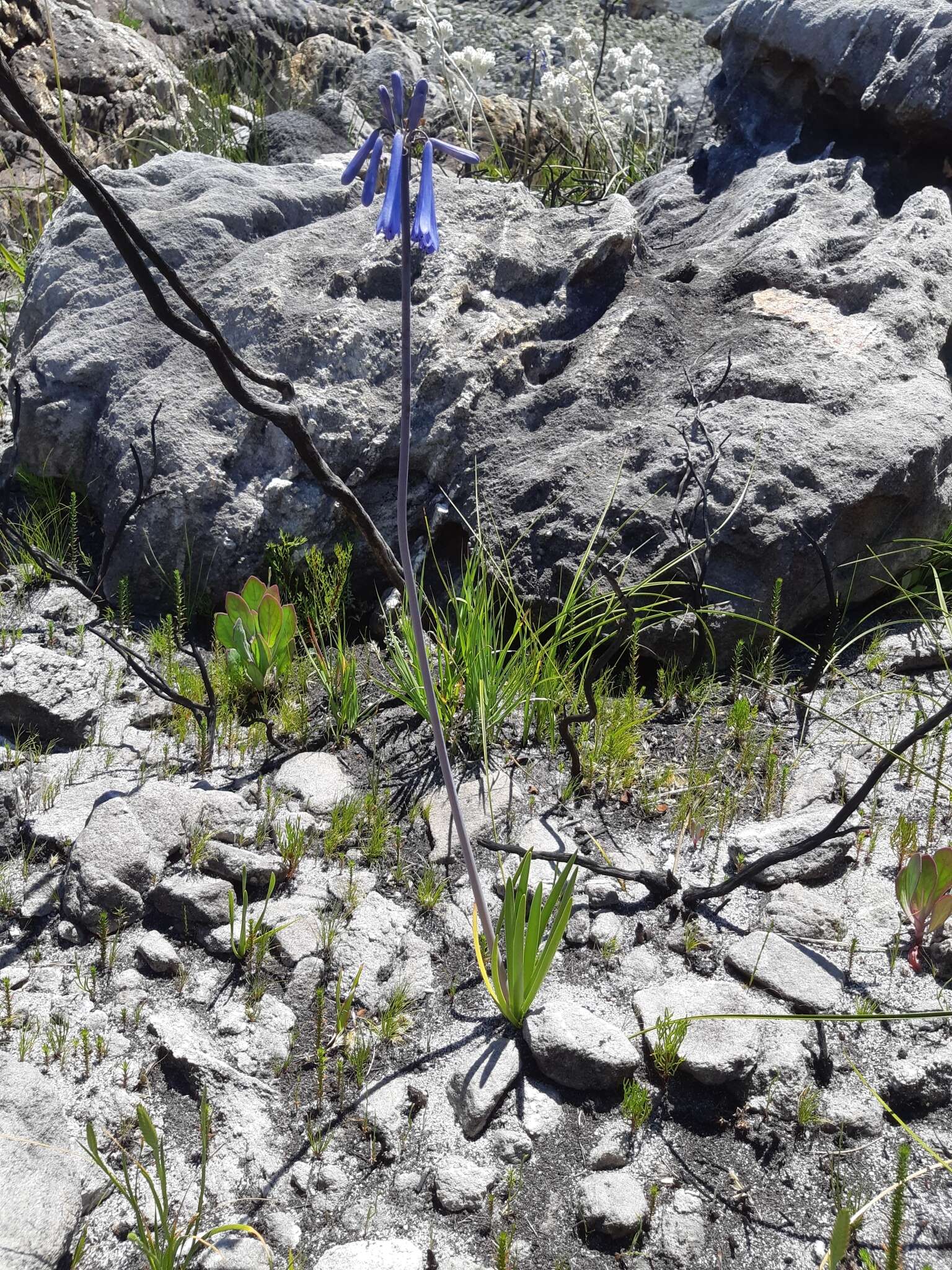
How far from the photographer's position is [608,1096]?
6.80 ft

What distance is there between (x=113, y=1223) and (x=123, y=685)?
176 centimetres

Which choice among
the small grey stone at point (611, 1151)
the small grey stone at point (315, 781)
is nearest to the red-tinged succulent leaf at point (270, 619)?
the small grey stone at point (315, 781)

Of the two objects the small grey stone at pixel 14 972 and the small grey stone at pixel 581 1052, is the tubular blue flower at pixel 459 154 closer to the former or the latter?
the small grey stone at pixel 581 1052

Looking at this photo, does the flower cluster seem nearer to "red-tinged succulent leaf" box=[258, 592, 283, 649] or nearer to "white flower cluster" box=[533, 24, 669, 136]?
"red-tinged succulent leaf" box=[258, 592, 283, 649]

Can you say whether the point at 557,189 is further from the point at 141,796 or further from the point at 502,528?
the point at 141,796

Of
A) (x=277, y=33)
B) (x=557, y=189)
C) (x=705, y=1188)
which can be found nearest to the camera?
(x=705, y=1188)

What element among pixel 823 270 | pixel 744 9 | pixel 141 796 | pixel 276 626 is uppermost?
pixel 744 9

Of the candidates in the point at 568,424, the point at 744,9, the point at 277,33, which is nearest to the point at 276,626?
the point at 568,424

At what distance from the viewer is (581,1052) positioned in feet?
6.68

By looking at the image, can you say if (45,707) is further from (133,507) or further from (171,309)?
(171,309)

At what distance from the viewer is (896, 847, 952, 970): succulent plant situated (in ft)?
7.21

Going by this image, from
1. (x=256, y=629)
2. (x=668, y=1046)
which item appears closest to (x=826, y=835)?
(x=668, y=1046)

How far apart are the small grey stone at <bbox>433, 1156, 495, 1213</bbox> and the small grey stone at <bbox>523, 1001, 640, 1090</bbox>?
0.25 metres

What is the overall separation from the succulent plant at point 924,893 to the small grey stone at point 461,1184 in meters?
1.11
